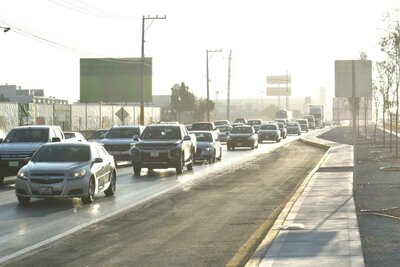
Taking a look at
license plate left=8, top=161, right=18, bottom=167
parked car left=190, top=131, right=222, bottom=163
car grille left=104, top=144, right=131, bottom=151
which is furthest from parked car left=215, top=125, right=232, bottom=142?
license plate left=8, top=161, right=18, bottom=167

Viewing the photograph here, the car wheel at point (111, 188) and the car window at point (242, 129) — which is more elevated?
the car window at point (242, 129)

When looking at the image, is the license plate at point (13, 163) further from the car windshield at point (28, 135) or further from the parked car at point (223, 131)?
the parked car at point (223, 131)

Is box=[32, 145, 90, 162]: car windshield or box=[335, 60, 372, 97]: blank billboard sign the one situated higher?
box=[335, 60, 372, 97]: blank billboard sign

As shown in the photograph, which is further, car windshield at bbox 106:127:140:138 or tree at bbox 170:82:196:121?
tree at bbox 170:82:196:121

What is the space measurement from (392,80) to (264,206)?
115 ft

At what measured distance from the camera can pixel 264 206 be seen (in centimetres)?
1836

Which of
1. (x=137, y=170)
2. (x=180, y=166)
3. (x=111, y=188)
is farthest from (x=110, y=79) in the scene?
(x=111, y=188)

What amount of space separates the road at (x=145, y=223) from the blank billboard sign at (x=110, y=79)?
76814 millimetres

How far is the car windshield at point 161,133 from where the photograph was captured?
102 ft

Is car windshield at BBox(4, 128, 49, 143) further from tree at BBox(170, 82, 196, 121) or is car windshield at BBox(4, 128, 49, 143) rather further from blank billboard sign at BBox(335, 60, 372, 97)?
tree at BBox(170, 82, 196, 121)

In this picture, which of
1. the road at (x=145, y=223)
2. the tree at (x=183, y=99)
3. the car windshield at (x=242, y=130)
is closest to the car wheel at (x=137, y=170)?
the road at (x=145, y=223)

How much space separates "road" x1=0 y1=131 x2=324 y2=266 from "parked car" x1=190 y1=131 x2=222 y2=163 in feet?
37.1

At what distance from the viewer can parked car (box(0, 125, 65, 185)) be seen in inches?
1018

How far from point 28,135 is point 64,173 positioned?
949cm
